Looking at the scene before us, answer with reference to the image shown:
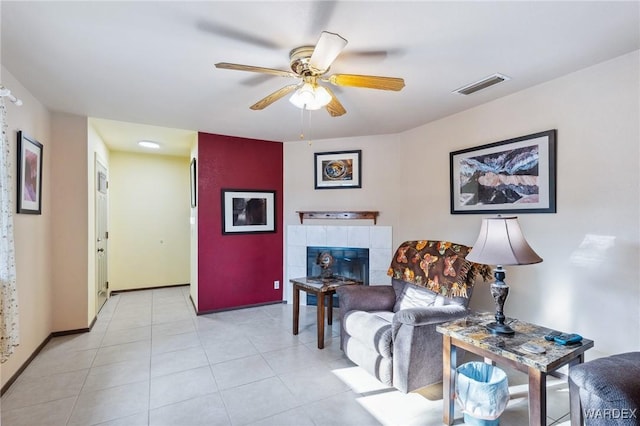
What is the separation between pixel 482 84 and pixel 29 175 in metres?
4.00

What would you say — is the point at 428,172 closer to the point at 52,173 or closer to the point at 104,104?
the point at 104,104

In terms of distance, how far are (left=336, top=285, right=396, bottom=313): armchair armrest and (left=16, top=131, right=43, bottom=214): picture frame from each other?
283cm

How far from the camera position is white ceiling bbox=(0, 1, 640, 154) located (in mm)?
1643

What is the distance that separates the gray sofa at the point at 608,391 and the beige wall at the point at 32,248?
3611 mm

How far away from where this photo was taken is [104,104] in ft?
9.95

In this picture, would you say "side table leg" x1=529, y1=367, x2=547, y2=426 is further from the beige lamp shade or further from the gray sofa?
the beige lamp shade

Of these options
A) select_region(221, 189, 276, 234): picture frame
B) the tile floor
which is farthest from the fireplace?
the tile floor

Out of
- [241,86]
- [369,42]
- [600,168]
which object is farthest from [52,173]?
[600,168]

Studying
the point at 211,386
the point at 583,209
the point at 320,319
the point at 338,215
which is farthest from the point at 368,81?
the point at 338,215

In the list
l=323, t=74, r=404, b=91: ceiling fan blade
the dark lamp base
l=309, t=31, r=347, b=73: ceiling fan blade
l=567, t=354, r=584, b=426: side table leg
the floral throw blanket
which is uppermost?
l=309, t=31, r=347, b=73: ceiling fan blade

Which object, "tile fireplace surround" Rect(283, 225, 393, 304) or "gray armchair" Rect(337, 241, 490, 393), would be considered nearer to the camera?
"gray armchair" Rect(337, 241, 490, 393)

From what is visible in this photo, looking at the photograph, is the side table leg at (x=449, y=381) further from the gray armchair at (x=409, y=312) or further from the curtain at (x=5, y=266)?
the curtain at (x=5, y=266)

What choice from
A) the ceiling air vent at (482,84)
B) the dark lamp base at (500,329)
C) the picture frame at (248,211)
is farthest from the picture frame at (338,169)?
the dark lamp base at (500,329)

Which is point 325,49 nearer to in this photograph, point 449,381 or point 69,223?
point 449,381
